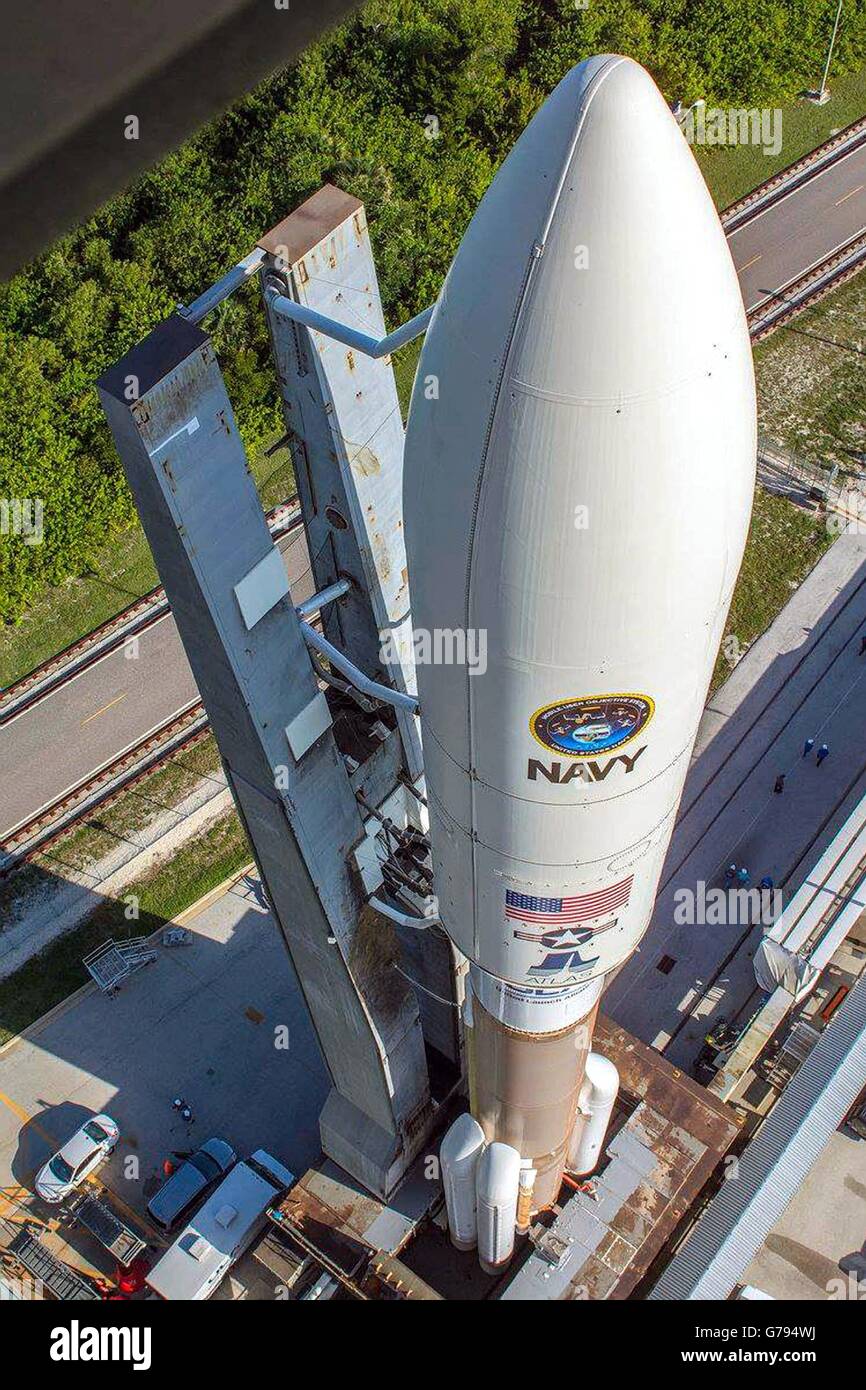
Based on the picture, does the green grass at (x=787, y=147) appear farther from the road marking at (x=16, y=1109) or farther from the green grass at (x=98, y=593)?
the road marking at (x=16, y=1109)

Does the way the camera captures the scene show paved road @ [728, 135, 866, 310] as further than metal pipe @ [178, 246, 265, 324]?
Yes

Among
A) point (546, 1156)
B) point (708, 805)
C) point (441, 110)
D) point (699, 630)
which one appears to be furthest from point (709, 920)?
point (441, 110)

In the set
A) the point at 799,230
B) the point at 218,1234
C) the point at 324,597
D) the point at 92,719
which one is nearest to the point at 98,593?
the point at 92,719

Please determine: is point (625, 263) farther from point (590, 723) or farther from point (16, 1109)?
point (16, 1109)

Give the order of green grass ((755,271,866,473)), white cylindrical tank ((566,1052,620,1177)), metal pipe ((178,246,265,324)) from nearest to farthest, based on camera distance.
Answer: metal pipe ((178,246,265,324))
white cylindrical tank ((566,1052,620,1177))
green grass ((755,271,866,473))

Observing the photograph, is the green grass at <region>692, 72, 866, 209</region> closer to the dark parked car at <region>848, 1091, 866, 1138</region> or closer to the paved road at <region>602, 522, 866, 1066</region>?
the paved road at <region>602, 522, 866, 1066</region>

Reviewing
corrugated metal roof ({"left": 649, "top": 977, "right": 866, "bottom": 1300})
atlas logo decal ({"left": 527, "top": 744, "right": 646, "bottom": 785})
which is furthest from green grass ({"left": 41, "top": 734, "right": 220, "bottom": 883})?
atlas logo decal ({"left": 527, "top": 744, "right": 646, "bottom": 785})
